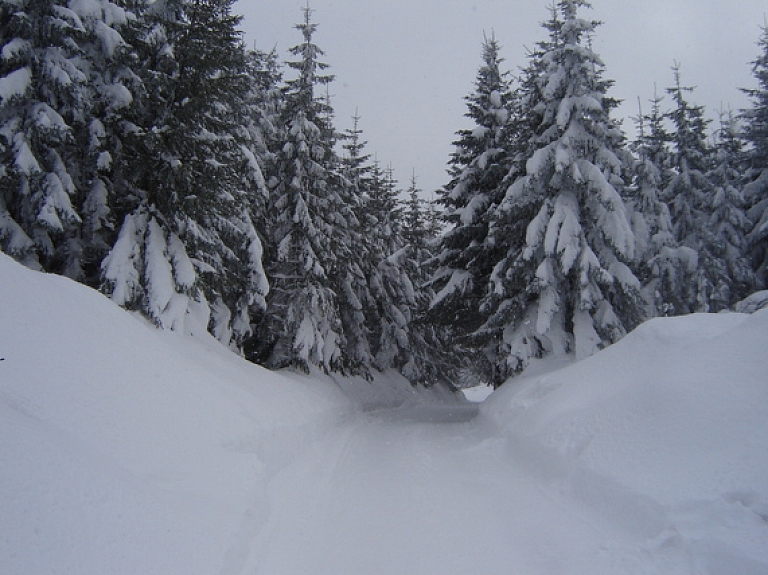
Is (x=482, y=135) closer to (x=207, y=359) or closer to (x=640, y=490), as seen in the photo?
(x=207, y=359)

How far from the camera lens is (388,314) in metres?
27.1

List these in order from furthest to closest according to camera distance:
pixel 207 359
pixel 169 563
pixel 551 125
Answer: pixel 551 125 < pixel 207 359 < pixel 169 563

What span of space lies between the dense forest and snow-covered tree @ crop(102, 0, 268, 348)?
6 centimetres

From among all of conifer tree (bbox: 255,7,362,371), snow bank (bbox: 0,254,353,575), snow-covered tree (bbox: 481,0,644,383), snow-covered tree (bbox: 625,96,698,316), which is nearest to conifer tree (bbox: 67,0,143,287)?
snow bank (bbox: 0,254,353,575)

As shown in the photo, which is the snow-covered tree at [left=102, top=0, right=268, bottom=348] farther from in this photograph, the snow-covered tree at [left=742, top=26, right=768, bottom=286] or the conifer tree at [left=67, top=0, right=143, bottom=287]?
the snow-covered tree at [left=742, top=26, right=768, bottom=286]

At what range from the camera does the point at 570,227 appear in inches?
566

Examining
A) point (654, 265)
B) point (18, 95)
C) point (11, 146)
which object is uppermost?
point (654, 265)

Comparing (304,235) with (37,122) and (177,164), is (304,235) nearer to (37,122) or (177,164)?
(177,164)

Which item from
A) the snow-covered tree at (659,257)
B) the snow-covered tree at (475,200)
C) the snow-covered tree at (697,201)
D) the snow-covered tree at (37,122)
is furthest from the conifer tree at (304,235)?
the snow-covered tree at (697,201)

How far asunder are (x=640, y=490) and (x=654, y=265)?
19974 millimetres

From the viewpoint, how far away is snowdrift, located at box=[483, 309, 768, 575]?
4793 mm

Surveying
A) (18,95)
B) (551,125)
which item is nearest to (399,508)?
Result: (18,95)

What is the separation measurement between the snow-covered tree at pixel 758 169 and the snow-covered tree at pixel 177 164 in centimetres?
2431

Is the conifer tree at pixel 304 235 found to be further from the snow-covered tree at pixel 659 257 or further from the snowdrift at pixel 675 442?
the snow-covered tree at pixel 659 257
